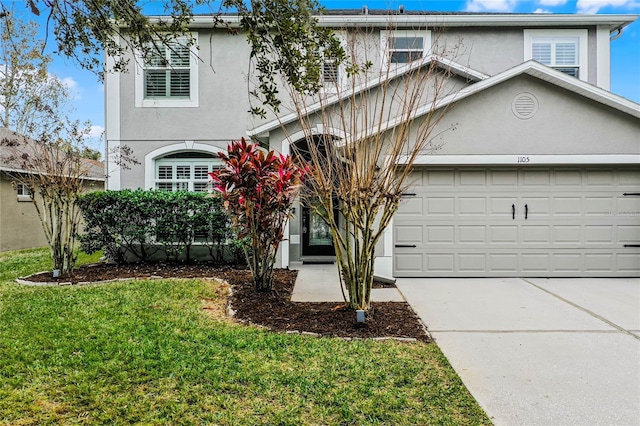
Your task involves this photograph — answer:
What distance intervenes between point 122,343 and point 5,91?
2096 centimetres

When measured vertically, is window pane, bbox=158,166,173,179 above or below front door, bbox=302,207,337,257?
above

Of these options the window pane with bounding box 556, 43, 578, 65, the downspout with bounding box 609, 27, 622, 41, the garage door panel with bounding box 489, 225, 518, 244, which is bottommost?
the garage door panel with bounding box 489, 225, 518, 244

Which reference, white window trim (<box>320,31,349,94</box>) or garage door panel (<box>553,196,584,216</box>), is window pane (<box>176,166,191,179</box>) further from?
garage door panel (<box>553,196,584,216</box>)

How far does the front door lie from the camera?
447 inches

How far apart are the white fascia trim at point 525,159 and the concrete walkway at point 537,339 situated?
2.51m

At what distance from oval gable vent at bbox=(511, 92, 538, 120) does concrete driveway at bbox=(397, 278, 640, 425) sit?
3551 mm

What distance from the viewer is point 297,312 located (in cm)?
613

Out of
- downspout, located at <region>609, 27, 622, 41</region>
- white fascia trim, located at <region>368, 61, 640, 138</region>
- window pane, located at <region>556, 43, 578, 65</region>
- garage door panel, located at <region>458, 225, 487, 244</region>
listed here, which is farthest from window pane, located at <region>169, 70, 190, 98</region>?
downspout, located at <region>609, 27, 622, 41</region>

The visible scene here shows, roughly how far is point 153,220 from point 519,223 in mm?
8609

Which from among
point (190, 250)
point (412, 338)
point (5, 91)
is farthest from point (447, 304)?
point (5, 91)

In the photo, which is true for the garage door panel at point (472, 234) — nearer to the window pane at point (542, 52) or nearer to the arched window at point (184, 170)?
the window pane at point (542, 52)

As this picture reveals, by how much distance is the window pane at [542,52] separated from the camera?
11.8m

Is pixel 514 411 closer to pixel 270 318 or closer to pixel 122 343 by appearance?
pixel 270 318

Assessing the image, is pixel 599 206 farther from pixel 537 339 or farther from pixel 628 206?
pixel 537 339
